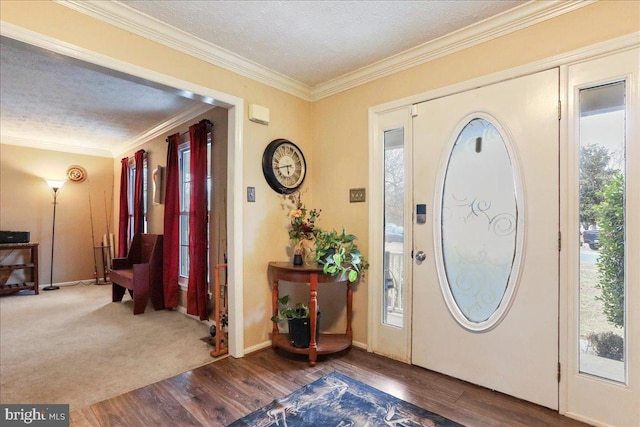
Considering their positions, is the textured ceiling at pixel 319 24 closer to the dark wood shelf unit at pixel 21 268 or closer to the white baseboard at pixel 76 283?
the dark wood shelf unit at pixel 21 268

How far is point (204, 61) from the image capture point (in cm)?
237

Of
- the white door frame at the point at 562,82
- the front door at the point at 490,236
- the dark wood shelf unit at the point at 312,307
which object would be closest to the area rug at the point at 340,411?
the dark wood shelf unit at the point at 312,307

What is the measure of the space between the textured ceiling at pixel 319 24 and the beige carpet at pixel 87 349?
2476 millimetres

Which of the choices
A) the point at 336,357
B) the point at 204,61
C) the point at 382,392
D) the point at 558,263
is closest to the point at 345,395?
the point at 382,392

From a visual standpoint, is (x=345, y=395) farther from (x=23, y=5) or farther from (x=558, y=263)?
(x=23, y=5)

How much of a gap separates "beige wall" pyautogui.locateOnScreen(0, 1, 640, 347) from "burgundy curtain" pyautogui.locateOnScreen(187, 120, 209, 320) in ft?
3.37

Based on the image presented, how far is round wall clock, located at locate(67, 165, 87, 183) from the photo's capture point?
18.1 feet

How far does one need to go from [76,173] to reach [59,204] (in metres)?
0.61

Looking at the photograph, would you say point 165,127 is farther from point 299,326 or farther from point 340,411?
point 340,411

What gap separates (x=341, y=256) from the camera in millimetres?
2455

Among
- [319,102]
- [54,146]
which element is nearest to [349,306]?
[319,102]

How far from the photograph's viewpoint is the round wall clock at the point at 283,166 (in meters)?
2.75

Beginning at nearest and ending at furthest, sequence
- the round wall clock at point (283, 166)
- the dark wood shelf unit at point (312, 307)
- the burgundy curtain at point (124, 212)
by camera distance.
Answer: the dark wood shelf unit at point (312, 307) → the round wall clock at point (283, 166) → the burgundy curtain at point (124, 212)

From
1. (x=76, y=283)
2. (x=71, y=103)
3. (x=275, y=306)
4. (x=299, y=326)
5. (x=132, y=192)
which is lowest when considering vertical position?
(x=76, y=283)
